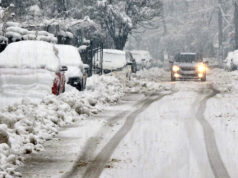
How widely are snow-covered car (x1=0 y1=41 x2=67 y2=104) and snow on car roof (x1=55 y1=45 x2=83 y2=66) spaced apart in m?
2.25

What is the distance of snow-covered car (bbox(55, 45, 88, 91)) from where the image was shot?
57.9ft

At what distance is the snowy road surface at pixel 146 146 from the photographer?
7258 mm

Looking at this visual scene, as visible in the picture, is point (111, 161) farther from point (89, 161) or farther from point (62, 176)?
point (62, 176)

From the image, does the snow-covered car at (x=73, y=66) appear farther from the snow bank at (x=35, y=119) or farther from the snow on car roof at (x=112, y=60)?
the snow on car roof at (x=112, y=60)

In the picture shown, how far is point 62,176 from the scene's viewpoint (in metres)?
6.96

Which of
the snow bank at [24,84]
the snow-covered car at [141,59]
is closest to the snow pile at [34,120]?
the snow bank at [24,84]

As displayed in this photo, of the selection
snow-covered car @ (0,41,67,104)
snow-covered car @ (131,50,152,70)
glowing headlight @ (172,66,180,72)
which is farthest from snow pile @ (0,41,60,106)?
snow-covered car @ (131,50,152,70)

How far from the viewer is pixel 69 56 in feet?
61.5

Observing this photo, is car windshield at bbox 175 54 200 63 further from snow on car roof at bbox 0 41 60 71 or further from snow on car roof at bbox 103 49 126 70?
snow on car roof at bbox 0 41 60 71

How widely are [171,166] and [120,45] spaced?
34942 mm

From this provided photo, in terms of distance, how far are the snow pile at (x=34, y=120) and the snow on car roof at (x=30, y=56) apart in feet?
4.48

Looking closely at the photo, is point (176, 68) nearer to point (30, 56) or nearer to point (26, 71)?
point (30, 56)

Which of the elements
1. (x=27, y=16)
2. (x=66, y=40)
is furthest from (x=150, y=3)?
(x=66, y=40)

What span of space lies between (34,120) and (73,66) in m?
8.13
